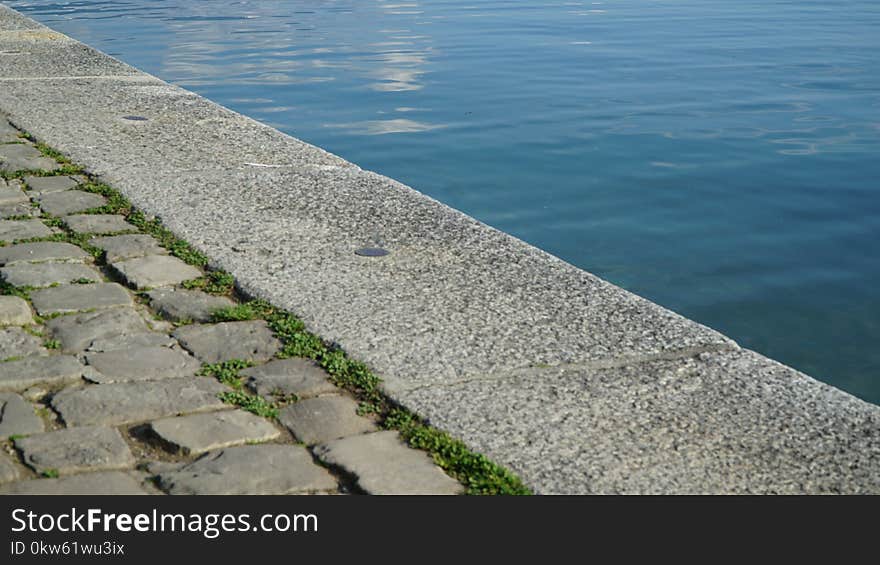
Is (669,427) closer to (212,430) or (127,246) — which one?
(212,430)

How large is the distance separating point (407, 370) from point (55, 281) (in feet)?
4.28

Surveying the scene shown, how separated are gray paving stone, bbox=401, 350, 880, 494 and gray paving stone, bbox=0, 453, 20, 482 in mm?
910

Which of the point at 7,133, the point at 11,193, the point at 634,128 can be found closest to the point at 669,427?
the point at 11,193

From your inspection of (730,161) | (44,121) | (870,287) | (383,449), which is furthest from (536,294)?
(730,161)

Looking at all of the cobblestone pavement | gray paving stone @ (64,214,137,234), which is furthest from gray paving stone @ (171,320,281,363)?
gray paving stone @ (64,214,137,234)

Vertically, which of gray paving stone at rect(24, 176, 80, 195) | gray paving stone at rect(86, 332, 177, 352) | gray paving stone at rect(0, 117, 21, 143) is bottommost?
gray paving stone at rect(0, 117, 21, 143)

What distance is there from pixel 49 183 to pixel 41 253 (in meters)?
1.01

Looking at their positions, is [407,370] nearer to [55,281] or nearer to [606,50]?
[55,281]

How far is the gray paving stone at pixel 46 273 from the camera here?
3.54 meters

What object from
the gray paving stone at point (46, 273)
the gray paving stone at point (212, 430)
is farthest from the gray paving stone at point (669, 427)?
the gray paving stone at point (46, 273)

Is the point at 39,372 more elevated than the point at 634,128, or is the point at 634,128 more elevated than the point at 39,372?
the point at 39,372

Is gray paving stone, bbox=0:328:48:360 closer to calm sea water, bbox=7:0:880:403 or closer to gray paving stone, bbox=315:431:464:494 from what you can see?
gray paving stone, bbox=315:431:464:494

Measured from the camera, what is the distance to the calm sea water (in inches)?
225

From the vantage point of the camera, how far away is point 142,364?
2.97 meters
